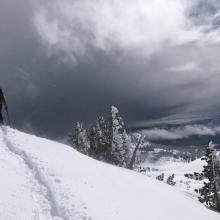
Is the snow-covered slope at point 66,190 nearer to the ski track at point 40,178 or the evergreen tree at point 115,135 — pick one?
the ski track at point 40,178

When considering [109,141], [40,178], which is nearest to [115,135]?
[109,141]

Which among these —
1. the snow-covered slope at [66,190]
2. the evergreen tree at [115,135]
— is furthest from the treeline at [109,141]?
the snow-covered slope at [66,190]

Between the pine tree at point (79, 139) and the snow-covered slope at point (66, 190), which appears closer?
the snow-covered slope at point (66, 190)

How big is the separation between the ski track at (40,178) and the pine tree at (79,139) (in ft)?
165

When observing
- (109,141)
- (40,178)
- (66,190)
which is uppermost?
(109,141)

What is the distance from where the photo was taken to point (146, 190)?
86.7 feet

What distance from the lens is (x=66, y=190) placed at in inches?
714

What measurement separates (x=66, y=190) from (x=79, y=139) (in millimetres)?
56827

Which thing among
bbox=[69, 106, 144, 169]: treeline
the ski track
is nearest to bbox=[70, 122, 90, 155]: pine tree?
bbox=[69, 106, 144, 169]: treeline

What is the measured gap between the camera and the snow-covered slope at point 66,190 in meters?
15.9

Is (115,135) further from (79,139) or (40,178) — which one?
(40,178)

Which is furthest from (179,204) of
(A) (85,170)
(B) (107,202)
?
(B) (107,202)

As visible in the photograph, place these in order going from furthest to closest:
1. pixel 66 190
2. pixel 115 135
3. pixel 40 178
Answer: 1. pixel 115 135
2. pixel 40 178
3. pixel 66 190

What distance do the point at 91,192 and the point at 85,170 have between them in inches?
147
